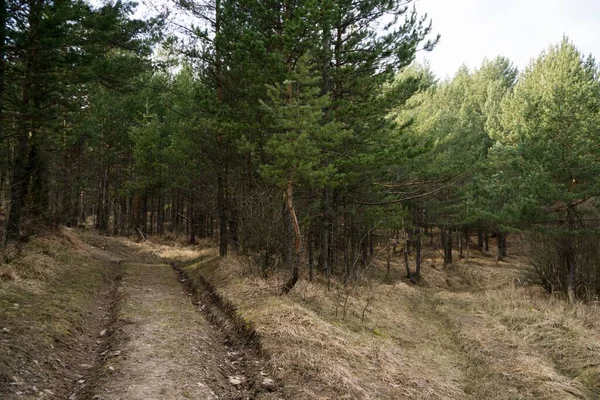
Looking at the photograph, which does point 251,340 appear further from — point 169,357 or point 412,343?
point 412,343

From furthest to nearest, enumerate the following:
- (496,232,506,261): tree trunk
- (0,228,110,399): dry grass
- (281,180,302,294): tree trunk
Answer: (496,232,506,261): tree trunk < (281,180,302,294): tree trunk < (0,228,110,399): dry grass

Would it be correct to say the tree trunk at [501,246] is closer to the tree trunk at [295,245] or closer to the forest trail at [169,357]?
the tree trunk at [295,245]

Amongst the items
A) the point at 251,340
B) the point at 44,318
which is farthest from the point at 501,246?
the point at 44,318

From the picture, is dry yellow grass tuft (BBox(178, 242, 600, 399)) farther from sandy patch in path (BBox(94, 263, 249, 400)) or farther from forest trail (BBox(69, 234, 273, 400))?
sandy patch in path (BBox(94, 263, 249, 400))

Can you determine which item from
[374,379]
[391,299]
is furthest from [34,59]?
[391,299]

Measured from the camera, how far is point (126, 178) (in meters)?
33.2

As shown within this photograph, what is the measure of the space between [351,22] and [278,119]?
5940 mm

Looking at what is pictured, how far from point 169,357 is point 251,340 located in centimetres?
156

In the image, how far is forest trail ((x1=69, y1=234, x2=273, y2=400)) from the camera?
4.91 m

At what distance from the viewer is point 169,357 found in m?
5.87

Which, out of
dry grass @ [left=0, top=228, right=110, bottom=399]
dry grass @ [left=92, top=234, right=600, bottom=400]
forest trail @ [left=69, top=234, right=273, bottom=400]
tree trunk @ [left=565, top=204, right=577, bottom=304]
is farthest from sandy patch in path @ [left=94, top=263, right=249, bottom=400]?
tree trunk @ [left=565, top=204, right=577, bottom=304]

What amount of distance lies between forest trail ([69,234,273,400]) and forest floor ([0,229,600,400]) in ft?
0.09

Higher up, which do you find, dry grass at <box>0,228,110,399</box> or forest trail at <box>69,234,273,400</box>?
dry grass at <box>0,228,110,399</box>

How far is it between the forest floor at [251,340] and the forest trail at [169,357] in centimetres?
3
